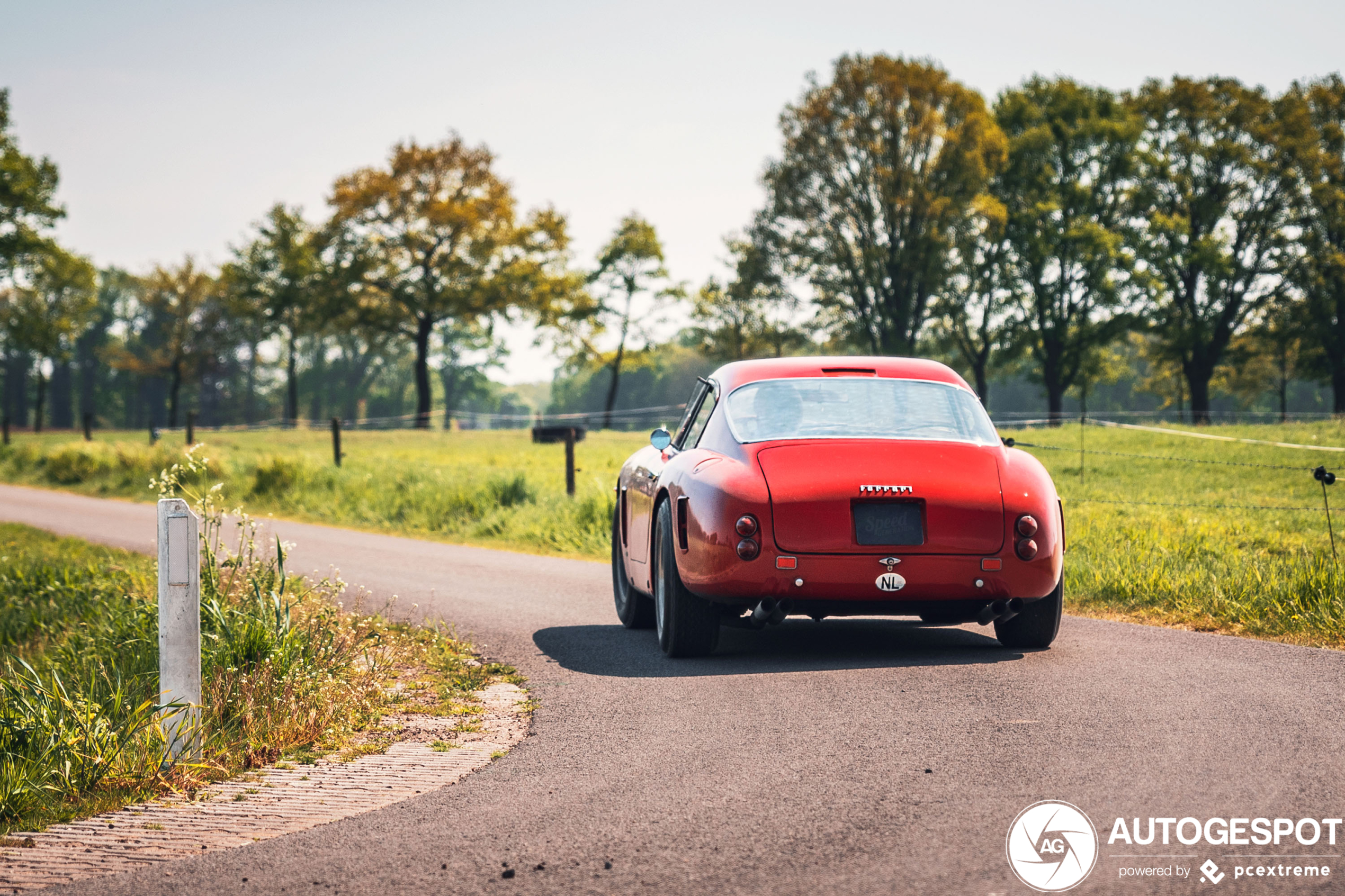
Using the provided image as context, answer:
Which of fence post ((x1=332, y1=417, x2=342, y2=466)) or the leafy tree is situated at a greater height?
the leafy tree

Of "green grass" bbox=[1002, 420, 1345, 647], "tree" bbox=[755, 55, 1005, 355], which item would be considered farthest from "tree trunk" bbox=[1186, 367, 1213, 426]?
"green grass" bbox=[1002, 420, 1345, 647]

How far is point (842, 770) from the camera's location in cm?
467

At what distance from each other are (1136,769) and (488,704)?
3120 mm

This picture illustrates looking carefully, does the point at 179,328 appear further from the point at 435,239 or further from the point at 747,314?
the point at 747,314

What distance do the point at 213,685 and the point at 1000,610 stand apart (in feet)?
13.1

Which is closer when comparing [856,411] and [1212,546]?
[856,411]

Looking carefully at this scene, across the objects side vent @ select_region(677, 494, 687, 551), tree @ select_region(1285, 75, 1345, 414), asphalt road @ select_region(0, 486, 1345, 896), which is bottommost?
asphalt road @ select_region(0, 486, 1345, 896)

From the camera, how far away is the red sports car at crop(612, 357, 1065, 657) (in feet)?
21.2

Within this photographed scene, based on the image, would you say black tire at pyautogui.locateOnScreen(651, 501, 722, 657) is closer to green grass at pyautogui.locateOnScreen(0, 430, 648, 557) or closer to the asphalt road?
the asphalt road

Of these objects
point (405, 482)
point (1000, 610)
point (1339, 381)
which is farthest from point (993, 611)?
point (1339, 381)

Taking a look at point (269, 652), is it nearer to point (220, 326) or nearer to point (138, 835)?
point (138, 835)

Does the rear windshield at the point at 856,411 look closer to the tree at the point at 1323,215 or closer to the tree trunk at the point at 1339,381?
the tree at the point at 1323,215

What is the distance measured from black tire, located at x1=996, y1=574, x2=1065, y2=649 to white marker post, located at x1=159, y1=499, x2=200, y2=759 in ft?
14.3

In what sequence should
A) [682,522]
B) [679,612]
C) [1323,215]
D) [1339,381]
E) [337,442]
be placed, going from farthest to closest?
[1339,381], [1323,215], [337,442], [679,612], [682,522]
